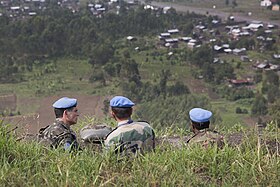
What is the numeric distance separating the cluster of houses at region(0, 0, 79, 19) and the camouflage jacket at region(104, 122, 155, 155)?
124ft

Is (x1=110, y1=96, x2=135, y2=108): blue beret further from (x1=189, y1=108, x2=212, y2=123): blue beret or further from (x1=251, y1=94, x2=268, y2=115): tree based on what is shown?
(x1=251, y1=94, x2=268, y2=115): tree

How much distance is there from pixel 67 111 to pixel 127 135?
0.59m

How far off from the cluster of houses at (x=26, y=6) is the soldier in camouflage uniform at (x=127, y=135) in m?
37.7

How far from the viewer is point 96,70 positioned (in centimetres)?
2802

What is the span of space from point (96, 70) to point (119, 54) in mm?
3256

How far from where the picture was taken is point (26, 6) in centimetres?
4884

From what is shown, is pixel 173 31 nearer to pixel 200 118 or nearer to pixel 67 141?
pixel 200 118

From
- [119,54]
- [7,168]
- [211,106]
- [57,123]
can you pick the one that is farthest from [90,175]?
[119,54]

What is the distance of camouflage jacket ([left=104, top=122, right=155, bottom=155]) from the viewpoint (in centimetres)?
264

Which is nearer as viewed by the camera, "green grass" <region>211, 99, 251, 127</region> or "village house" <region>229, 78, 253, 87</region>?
"green grass" <region>211, 99, 251, 127</region>

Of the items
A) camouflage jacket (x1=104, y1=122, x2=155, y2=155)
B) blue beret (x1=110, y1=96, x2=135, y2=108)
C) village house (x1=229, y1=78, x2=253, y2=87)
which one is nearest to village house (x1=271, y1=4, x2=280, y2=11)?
village house (x1=229, y1=78, x2=253, y2=87)

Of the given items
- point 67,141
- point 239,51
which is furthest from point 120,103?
point 239,51

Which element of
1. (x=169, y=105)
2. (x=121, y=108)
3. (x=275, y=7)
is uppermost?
(x=121, y=108)

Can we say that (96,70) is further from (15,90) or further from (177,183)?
(177,183)
